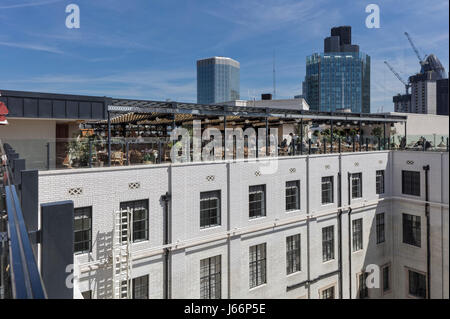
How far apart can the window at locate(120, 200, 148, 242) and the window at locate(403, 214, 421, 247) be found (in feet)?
65.2

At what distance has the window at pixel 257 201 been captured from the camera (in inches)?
712

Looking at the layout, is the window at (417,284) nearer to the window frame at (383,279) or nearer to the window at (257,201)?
the window frame at (383,279)

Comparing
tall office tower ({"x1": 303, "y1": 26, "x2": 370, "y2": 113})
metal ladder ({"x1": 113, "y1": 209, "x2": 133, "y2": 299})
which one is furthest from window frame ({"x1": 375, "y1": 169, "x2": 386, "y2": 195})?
tall office tower ({"x1": 303, "y1": 26, "x2": 370, "y2": 113})

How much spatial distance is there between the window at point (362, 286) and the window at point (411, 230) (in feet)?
13.5

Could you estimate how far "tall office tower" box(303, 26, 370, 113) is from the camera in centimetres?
16538

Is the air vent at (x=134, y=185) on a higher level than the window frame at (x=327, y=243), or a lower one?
higher

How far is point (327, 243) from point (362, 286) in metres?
5.33

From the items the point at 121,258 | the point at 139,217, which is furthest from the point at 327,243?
the point at 121,258

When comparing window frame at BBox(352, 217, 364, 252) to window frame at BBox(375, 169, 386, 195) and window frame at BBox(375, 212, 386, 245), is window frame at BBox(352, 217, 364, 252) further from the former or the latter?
window frame at BBox(375, 169, 386, 195)

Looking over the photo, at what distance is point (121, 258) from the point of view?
43.1ft

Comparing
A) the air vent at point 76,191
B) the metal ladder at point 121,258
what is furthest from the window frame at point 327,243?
the air vent at point 76,191

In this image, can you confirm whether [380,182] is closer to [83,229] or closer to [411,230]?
[411,230]

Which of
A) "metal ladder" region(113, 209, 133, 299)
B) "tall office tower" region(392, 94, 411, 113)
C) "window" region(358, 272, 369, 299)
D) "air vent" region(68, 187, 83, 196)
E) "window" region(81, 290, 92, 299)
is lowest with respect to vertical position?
"window" region(358, 272, 369, 299)
